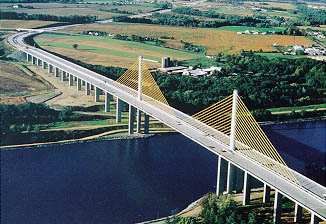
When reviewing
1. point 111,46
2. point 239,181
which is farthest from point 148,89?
point 111,46

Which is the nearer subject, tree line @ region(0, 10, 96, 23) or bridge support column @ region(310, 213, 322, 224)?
bridge support column @ region(310, 213, 322, 224)

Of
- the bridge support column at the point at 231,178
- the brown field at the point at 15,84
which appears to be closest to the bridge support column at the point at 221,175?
the bridge support column at the point at 231,178

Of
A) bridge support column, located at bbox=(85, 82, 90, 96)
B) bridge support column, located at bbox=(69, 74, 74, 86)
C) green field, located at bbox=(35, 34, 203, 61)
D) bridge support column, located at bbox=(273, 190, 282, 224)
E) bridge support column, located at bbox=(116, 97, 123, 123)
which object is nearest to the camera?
bridge support column, located at bbox=(273, 190, 282, 224)

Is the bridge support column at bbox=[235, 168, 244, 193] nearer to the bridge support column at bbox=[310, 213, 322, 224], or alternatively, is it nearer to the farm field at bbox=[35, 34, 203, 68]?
the bridge support column at bbox=[310, 213, 322, 224]

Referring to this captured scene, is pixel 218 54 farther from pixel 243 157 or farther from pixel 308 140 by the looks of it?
pixel 243 157

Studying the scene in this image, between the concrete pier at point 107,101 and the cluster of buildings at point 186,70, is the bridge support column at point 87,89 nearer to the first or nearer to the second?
the concrete pier at point 107,101

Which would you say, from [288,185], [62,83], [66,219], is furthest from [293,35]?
[66,219]

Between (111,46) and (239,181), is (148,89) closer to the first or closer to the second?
(239,181)

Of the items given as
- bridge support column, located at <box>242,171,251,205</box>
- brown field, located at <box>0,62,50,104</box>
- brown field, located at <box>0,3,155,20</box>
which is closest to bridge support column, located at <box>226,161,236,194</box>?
bridge support column, located at <box>242,171,251,205</box>
